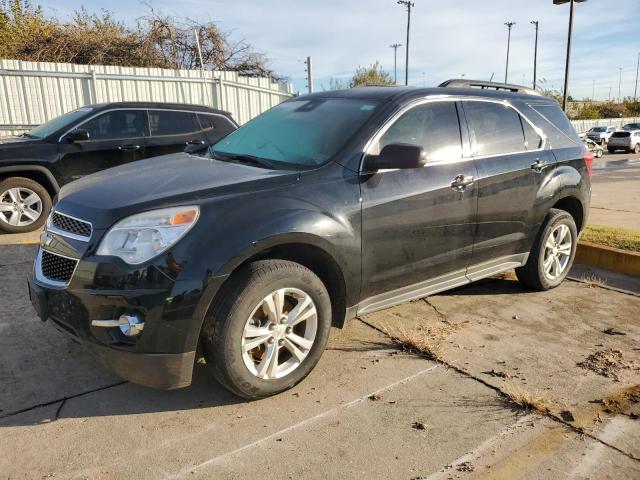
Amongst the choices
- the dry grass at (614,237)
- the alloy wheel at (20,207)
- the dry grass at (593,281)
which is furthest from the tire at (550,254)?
the alloy wheel at (20,207)

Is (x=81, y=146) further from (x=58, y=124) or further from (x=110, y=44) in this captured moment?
(x=110, y=44)

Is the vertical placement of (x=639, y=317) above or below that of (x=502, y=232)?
below

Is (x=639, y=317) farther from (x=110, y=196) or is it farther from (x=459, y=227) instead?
(x=110, y=196)

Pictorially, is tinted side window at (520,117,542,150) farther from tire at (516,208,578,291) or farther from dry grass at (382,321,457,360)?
dry grass at (382,321,457,360)

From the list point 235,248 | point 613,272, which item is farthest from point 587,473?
point 613,272

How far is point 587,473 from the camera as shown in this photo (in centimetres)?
248

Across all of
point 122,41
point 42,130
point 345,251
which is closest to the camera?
point 345,251

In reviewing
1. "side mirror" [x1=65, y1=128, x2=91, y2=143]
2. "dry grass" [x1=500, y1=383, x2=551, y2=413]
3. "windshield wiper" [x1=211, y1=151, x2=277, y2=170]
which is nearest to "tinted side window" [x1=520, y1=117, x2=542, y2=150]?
"dry grass" [x1=500, y1=383, x2=551, y2=413]

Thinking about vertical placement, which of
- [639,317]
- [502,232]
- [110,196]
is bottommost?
[639,317]

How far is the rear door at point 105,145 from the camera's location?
7.05m

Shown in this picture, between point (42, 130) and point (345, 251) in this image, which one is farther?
point (42, 130)

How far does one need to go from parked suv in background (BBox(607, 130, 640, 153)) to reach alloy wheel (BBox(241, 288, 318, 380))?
33.2 meters

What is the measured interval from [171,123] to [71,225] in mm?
5203

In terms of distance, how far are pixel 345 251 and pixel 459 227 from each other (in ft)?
3.71
